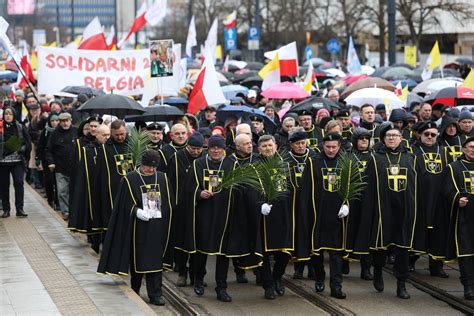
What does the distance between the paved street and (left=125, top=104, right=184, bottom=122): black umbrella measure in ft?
8.80

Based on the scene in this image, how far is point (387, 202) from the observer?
13.4 m

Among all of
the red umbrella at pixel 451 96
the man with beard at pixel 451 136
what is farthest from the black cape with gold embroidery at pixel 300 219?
the red umbrella at pixel 451 96

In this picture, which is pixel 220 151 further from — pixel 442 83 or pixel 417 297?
pixel 442 83

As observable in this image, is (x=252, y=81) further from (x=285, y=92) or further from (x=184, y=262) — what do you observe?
(x=184, y=262)

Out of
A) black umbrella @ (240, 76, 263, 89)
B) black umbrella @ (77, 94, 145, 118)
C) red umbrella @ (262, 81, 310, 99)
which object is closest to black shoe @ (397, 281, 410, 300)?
black umbrella @ (77, 94, 145, 118)

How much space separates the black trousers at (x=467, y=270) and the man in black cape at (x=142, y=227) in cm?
320

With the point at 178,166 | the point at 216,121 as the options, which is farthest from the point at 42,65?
the point at 178,166

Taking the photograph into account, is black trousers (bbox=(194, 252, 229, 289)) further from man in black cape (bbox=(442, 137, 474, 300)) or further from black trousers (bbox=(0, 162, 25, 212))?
black trousers (bbox=(0, 162, 25, 212))

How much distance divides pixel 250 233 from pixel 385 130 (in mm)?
1898

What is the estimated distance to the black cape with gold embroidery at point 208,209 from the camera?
1310 cm

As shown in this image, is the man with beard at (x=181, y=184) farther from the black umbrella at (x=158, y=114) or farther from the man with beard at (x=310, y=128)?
the black umbrella at (x=158, y=114)

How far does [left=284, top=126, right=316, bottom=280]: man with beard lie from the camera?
43.7ft

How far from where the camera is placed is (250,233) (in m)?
13.2

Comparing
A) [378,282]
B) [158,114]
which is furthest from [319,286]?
[158,114]
